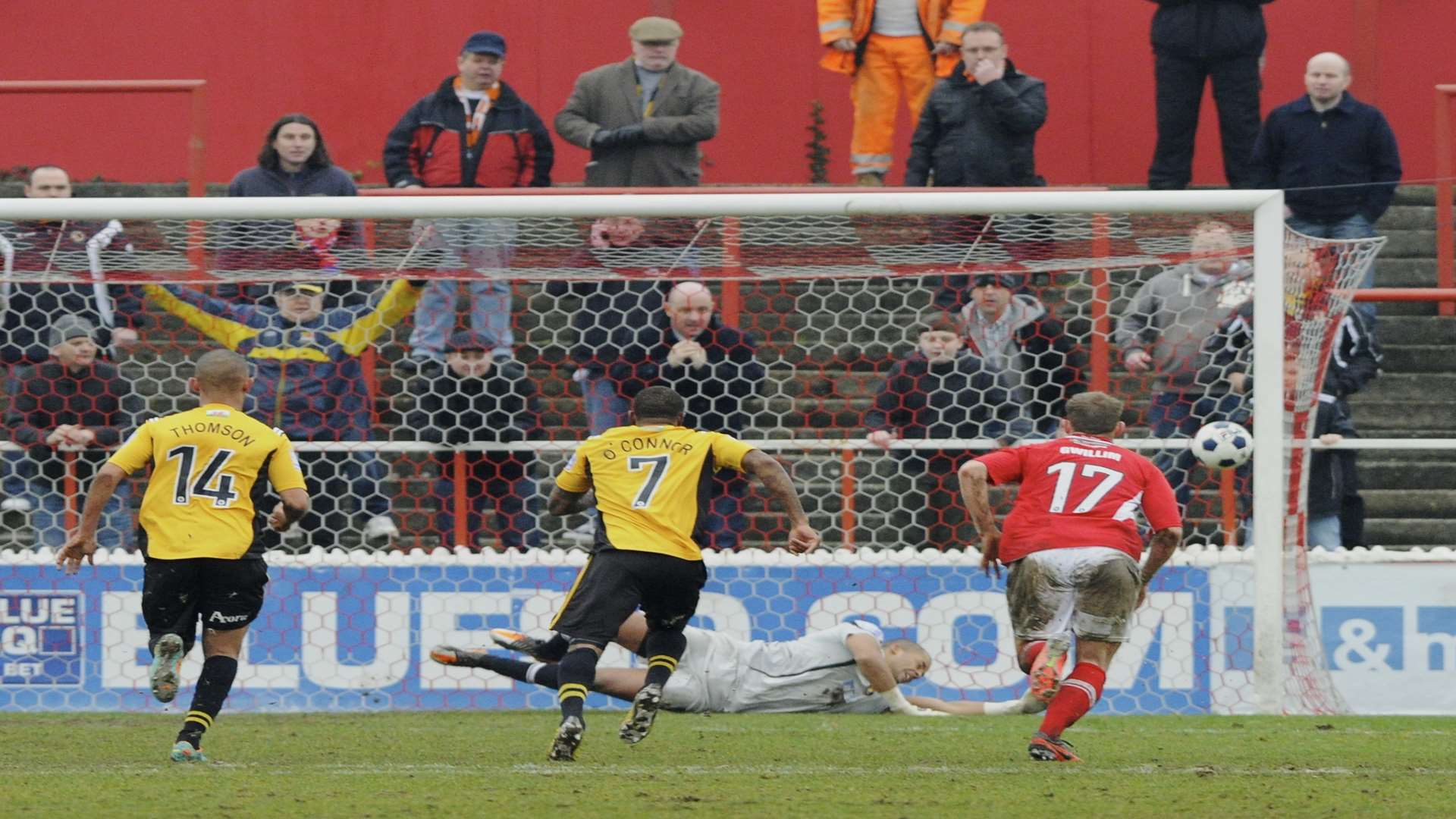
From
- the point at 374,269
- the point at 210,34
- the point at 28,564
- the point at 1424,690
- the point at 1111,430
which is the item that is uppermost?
the point at 210,34

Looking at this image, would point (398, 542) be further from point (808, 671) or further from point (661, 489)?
point (661, 489)

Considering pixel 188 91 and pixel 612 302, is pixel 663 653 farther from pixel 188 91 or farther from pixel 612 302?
pixel 188 91

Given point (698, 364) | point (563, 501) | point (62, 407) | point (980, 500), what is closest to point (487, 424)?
point (698, 364)

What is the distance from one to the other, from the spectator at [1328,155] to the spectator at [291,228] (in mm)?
4973

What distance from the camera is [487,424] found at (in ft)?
31.2

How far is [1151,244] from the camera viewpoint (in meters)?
9.32

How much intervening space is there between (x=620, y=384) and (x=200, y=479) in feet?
9.35

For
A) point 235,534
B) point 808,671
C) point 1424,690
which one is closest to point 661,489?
point 235,534

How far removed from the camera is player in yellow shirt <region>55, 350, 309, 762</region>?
6965mm

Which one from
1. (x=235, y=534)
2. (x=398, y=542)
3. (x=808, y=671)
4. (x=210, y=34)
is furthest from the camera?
(x=210, y=34)

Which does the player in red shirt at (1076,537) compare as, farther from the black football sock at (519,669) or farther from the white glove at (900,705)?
the black football sock at (519,669)

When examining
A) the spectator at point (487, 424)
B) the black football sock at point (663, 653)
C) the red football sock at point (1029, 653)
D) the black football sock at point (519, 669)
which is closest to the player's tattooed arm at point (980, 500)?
the red football sock at point (1029, 653)

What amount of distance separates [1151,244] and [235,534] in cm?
442

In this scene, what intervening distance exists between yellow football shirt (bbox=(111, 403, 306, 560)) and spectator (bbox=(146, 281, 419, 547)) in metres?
2.33
